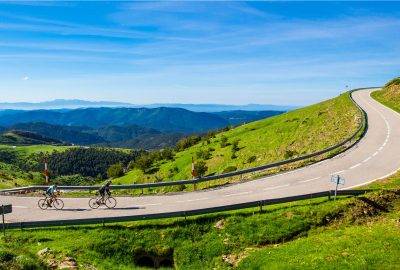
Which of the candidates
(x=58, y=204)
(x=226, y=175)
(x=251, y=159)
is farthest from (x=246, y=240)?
(x=251, y=159)

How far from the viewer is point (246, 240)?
63.2ft

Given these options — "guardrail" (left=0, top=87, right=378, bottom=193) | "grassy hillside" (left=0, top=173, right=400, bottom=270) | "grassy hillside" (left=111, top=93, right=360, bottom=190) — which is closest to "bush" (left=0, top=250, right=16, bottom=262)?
"grassy hillside" (left=0, top=173, right=400, bottom=270)

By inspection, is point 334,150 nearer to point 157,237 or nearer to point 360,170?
point 360,170

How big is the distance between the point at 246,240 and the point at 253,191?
23.8 feet

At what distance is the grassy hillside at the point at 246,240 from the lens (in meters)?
16.2

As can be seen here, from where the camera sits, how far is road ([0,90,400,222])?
938 inches

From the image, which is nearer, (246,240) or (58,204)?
(246,240)

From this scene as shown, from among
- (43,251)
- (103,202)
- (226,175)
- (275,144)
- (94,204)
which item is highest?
(275,144)

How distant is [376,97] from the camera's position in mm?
81125

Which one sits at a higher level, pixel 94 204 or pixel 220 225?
pixel 94 204

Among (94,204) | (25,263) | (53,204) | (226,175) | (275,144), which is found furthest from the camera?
(275,144)

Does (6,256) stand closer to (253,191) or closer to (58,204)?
(58,204)

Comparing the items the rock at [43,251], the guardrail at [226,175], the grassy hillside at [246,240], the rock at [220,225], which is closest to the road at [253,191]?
the guardrail at [226,175]

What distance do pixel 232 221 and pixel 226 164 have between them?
31922mm
